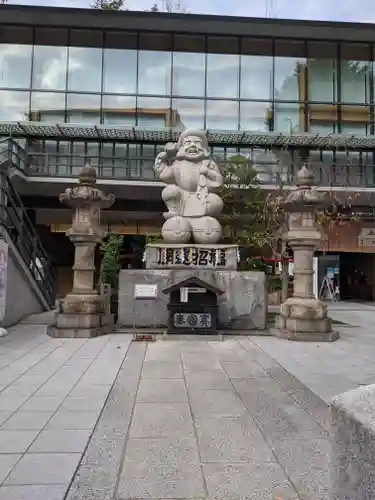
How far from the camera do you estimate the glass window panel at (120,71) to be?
19.9 meters

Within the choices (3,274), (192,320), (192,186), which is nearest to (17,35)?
(192,186)

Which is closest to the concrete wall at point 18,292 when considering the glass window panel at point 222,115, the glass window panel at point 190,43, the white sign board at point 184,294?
the white sign board at point 184,294

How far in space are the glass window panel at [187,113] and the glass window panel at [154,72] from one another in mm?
767

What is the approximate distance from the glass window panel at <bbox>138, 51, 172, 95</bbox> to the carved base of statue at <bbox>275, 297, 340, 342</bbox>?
13.4 meters

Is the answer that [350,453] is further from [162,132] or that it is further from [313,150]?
[313,150]

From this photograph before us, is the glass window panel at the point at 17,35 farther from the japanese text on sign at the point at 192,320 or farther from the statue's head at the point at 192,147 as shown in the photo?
the japanese text on sign at the point at 192,320

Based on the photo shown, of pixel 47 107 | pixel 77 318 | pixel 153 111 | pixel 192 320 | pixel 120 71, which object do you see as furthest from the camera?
pixel 120 71

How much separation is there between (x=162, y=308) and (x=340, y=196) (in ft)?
36.1

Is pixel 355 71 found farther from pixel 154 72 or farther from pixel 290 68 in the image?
pixel 154 72

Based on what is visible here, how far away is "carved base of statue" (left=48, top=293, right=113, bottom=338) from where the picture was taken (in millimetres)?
9547

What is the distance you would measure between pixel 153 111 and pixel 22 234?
389 inches

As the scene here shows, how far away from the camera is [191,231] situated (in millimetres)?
11336

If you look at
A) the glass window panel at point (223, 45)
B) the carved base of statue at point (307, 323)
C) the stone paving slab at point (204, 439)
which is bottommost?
the stone paving slab at point (204, 439)

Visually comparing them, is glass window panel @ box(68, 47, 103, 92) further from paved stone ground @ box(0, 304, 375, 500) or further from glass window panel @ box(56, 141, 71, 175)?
paved stone ground @ box(0, 304, 375, 500)
